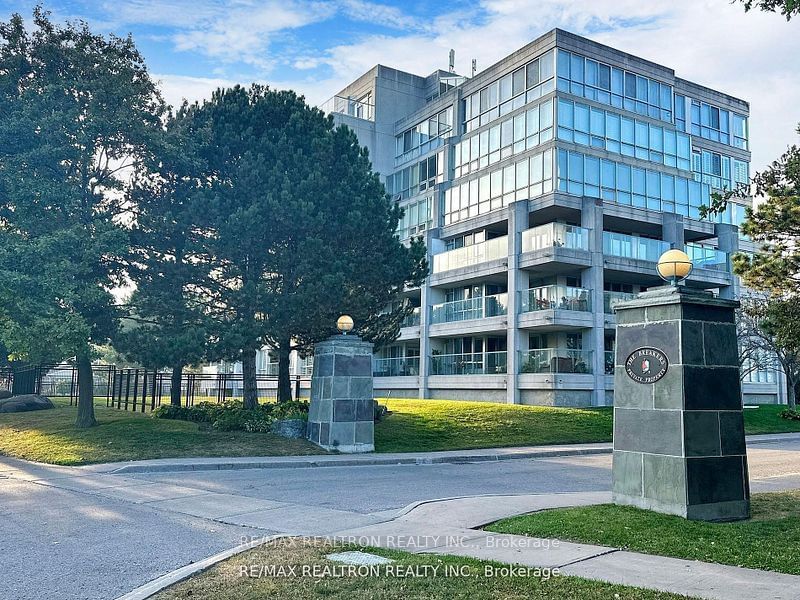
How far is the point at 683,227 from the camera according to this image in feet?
124

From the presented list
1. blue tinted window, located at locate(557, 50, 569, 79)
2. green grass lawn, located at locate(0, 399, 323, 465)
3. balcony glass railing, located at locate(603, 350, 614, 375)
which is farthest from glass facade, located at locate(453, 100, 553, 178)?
green grass lawn, located at locate(0, 399, 323, 465)

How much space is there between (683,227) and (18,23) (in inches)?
1229

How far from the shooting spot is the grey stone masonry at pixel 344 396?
19625 millimetres

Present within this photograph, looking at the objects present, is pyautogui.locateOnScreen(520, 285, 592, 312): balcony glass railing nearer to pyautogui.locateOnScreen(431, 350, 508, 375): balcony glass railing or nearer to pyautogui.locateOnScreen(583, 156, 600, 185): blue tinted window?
pyautogui.locateOnScreen(431, 350, 508, 375): balcony glass railing

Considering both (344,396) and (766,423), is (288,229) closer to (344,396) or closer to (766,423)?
(344,396)

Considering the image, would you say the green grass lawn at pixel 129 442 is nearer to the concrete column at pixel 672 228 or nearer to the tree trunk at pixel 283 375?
the tree trunk at pixel 283 375

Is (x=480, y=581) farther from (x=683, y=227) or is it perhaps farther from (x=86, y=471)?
(x=683, y=227)

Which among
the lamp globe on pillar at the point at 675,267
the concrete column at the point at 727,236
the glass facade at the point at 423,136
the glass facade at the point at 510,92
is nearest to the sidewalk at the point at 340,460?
the lamp globe on pillar at the point at 675,267

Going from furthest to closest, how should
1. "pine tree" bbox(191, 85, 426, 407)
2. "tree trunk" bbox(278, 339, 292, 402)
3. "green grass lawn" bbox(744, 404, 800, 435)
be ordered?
"green grass lawn" bbox(744, 404, 800, 435)
"tree trunk" bbox(278, 339, 292, 402)
"pine tree" bbox(191, 85, 426, 407)

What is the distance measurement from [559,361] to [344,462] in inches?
638

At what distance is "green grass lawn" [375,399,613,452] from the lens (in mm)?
22156

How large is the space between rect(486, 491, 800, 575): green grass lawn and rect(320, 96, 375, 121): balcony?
140 ft

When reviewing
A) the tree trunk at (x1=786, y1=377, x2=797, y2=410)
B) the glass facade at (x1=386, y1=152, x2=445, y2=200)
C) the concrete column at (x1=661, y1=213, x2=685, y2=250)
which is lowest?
the tree trunk at (x1=786, y1=377, x2=797, y2=410)

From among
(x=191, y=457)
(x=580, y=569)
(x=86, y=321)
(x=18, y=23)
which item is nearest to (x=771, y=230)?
(x=580, y=569)
